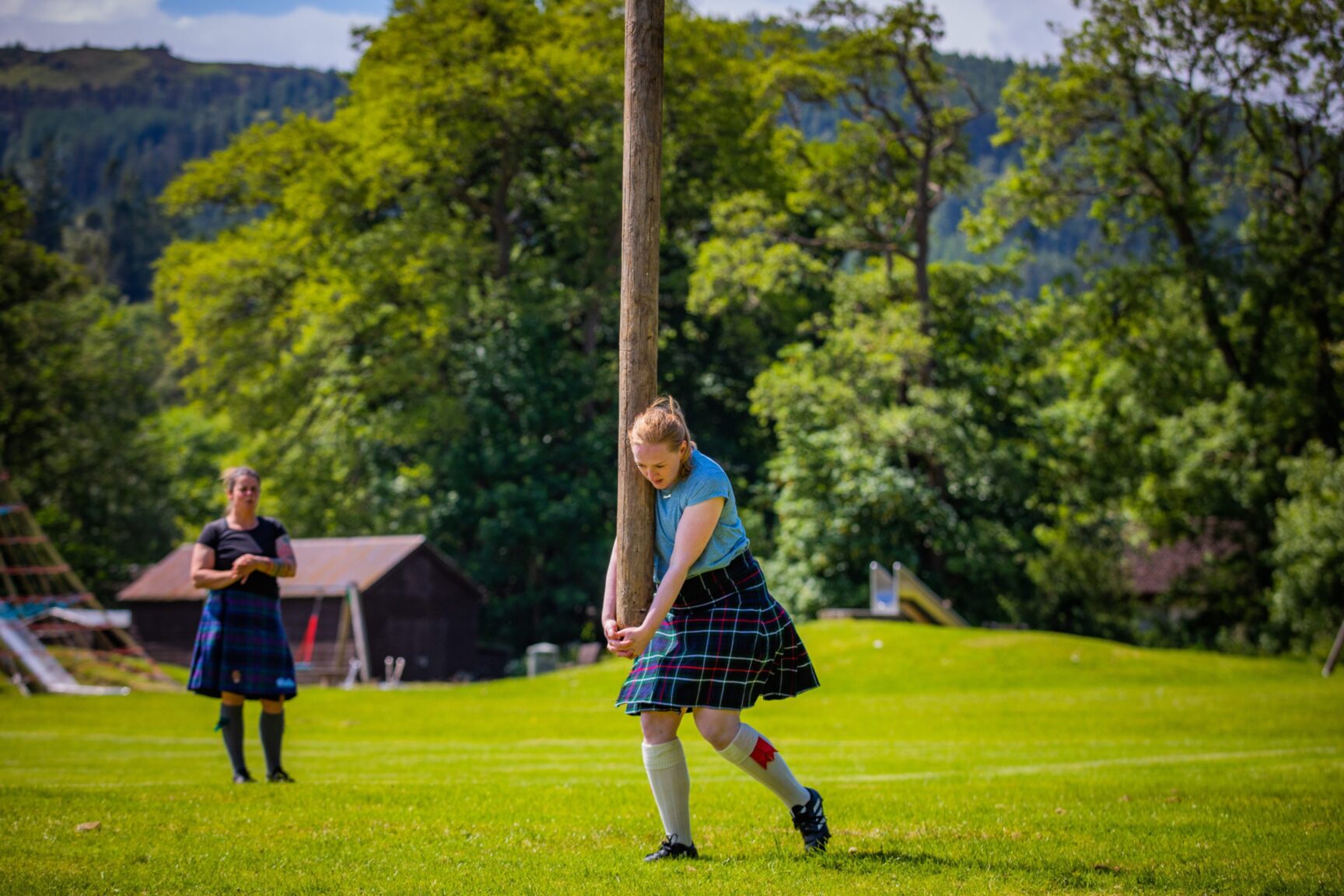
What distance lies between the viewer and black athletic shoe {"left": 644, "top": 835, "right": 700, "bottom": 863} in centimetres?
591

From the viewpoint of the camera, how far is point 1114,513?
119ft

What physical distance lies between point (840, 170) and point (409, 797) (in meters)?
30.1

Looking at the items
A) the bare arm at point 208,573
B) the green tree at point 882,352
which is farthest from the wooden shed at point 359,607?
the bare arm at point 208,573

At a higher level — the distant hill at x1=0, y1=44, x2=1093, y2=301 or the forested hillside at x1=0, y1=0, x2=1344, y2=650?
the distant hill at x1=0, y1=44, x2=1093, y2=301

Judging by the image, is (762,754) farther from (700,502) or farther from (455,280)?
(455,280)

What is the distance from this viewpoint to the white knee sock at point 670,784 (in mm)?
5938

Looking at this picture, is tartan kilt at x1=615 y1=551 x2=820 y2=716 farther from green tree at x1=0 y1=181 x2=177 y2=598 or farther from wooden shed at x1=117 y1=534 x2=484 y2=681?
green tree at x1=0 y1=181 x2=177 y2=598

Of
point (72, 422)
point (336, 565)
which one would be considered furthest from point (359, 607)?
→ point (72, 422)

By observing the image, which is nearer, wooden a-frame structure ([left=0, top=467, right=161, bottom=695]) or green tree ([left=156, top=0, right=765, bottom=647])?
wooden a-frame structure ([left=0, top=467, right=161, bottom=695])

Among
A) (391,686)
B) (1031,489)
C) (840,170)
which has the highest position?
(840,170)

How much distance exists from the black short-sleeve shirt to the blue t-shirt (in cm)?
367

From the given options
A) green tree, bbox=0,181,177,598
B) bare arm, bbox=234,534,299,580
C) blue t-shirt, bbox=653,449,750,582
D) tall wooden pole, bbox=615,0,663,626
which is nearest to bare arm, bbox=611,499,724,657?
blue t-shirt, bbox=653,449,750,582

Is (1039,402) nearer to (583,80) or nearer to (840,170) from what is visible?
(840,170)

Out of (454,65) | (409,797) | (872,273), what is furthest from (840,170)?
(409,797)
